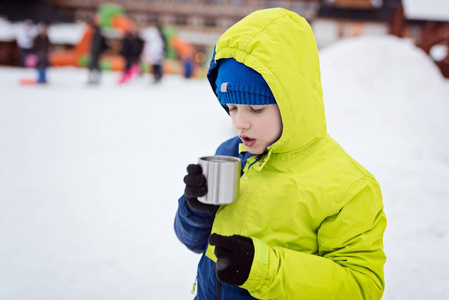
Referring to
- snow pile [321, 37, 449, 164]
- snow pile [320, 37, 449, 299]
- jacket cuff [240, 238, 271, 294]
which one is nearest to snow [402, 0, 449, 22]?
snow pile [320, 37, 449, 299]

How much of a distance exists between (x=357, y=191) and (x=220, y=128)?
487 cm

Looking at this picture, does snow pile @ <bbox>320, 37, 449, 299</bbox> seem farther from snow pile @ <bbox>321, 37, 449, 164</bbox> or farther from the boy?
the boy

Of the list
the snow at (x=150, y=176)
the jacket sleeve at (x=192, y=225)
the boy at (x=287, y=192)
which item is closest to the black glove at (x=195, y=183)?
the boy at (x=287, y=192)

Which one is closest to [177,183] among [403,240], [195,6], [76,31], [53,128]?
[403,240]

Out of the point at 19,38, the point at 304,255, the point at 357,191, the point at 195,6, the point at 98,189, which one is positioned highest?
the point at 195,6

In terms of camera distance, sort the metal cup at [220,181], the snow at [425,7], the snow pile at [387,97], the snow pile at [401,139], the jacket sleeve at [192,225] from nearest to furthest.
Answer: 1. the metal cup at [220,181]
2. the jacket sleeve at [192,225]
3. the snow pile at [401,139]
4. the snow pile at [387,97]
5. the snow at [425,7]

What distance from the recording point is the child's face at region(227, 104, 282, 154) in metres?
0.90

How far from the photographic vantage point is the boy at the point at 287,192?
2.57 feet

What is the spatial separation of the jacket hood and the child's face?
0.04m

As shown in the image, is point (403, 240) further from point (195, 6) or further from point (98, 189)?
point (195, 6)

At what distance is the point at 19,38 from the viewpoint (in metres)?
17.2

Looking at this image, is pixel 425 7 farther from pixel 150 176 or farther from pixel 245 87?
pixel 245 87

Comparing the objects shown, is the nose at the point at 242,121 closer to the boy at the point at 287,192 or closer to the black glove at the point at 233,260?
the boy at the point at 287,192

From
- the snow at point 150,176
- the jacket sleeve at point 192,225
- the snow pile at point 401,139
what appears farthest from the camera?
Result: the snow pile at point 401,139
